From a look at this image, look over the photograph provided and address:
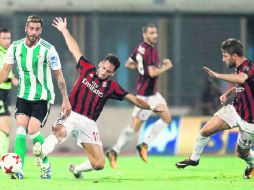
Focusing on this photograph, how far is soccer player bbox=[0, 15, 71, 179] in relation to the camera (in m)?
12.0

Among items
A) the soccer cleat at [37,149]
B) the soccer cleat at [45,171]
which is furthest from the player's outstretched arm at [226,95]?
the soccer cleat at [37,149]

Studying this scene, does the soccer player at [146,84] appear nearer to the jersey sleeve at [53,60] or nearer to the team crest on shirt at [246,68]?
the team crest on shirt at [246,68]

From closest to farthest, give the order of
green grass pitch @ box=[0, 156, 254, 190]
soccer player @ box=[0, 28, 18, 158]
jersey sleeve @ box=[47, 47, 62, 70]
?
green grass pitch @ box=[0, 156, 254, 190]
jersey sleeve @ box=[47, 47, 62, 70]
soccer player @ box=[0, 28, 18, 158]

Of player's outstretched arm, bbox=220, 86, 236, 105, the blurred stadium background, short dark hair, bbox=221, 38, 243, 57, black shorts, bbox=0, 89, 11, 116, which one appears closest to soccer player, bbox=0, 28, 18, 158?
black shorts, bbox=0, 89, 11, 116

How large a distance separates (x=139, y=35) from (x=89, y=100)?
10.3m

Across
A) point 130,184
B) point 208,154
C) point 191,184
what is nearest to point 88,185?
point 130,184

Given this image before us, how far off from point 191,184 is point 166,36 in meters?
11.5

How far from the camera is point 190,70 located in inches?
899

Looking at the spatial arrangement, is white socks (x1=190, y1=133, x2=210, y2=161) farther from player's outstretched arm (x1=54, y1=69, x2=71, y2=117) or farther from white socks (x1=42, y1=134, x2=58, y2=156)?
white socks (x1=42, y1=134, x2=58, y2=156)

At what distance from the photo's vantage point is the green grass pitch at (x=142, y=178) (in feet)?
36.4

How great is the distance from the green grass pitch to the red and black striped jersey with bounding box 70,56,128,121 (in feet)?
2.99

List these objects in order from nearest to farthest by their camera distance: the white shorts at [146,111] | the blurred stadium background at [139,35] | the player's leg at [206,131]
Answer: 1. the player's leg at [206,131]
2. the white shorts at [146,111]
3. the blurred stadium background at [139,35]

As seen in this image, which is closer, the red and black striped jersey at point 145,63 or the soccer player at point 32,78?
the soccer player at point 32,78

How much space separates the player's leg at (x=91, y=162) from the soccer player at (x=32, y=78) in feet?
1.30
